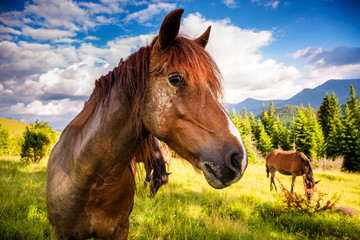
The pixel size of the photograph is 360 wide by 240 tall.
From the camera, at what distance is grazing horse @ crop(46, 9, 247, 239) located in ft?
3.90

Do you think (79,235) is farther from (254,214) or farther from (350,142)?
(350,142)

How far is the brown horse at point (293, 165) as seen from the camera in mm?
6457

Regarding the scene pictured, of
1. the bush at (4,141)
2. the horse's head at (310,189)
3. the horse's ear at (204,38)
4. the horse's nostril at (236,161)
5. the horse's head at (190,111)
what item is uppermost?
the horse's ear at (204,38)

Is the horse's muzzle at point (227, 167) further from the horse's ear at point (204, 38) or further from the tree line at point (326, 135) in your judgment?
the tree line at point (326, 135)

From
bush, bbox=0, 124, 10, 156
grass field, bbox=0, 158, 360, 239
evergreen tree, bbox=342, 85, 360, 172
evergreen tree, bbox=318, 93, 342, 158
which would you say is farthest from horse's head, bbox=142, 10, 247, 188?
evergreen tree, bbox=318, 93, 342, 158

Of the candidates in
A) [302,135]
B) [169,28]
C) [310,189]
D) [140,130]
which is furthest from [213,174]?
[302,135]

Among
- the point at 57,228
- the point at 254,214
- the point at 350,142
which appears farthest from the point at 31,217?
the point at 350,142

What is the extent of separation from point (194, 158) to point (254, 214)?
15.5 ft

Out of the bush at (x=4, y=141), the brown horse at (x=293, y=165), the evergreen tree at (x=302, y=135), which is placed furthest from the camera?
the evergreen tree at (x=302, y=135)

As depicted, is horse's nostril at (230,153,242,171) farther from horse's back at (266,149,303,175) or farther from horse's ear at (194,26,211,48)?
horse's back at (266,149,303,175)

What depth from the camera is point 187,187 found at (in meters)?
6.88

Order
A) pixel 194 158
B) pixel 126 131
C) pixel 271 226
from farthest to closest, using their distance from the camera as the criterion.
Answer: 1. pixel 271 226
2. pixel 126 131
3. pixel 194 158

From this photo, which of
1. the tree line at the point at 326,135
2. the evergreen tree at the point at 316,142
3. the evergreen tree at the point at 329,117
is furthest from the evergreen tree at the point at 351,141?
the evergreen tree at the point at 316,142

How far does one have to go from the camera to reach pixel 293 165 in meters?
7.99
